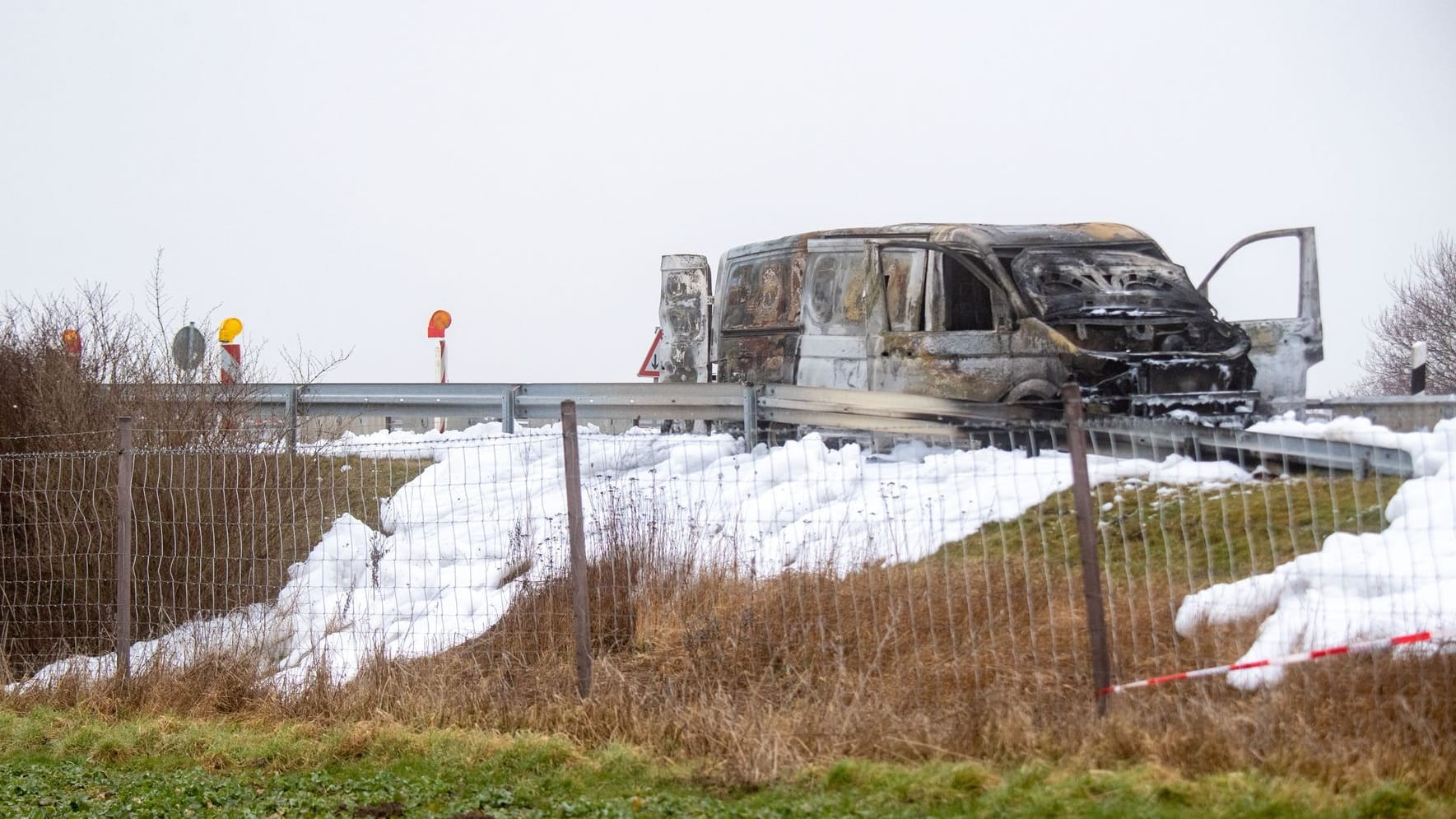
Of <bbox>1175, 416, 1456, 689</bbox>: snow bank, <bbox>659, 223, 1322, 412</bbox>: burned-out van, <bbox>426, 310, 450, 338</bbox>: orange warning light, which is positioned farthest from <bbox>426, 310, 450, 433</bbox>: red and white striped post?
<bbox>1175, 416, 1456, 689</bbox>: snow bank

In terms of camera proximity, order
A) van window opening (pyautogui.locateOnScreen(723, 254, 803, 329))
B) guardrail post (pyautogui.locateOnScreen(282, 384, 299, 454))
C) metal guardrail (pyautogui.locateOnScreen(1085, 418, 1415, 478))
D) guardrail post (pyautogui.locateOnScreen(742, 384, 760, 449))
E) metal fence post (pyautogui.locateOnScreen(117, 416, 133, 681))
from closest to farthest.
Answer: metal guardrail (pyautogui.locateOnScreen(1085, 418, 1415, 478)) → metal fence post (pyautogui.locateOnScreen(117, 416, 133, 681)) → guardrail post (pyautogui.locateOnScreen(282, 384, 299, 454)) → guardrail post (pyautogui.locateOnScreen(742, 384, 760, 449)) → van window opening (pyautogui.locateOnScreen(723, 254, 803, 329))

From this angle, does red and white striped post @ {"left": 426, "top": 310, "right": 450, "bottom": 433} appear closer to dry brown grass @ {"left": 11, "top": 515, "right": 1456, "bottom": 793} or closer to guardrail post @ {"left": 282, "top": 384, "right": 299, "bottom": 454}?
guardrail post @ {"left": 282, "top": 384, "right": 299, "bottom": 454}

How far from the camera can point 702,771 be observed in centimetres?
630

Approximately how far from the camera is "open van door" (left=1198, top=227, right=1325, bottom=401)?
42.5ft

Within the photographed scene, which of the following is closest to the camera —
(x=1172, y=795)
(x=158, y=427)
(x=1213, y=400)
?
(x=1172, y=795)

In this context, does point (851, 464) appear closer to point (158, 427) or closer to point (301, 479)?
point (301, 479)

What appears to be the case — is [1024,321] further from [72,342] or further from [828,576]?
[72,342]

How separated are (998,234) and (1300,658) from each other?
7561mm

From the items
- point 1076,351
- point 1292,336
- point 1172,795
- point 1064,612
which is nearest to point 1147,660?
point 1064,612

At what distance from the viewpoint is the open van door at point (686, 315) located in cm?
1579

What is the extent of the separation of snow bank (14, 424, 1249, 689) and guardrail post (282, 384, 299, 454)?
1.10 ft

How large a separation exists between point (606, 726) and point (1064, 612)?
7.22 ft

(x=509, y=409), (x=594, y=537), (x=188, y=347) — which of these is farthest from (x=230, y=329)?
(x=594, y=537)

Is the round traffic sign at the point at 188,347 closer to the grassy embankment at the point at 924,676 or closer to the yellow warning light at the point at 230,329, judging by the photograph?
the grassy embankment at the point at 924,676
